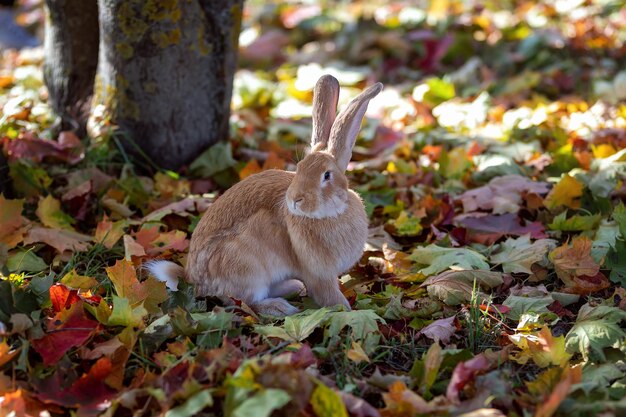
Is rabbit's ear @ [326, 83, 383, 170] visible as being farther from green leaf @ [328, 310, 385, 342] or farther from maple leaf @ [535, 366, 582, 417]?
maple leaf @ [535, 366, 582, 417]

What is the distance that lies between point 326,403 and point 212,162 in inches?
110

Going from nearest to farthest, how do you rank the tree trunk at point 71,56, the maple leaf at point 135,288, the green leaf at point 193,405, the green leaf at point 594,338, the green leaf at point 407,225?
the green leaf at point 193,405 < the green leaf at point 594,338 < the maple leaf at point 135,288 < the green leaf at point 407,225 < the tree trunk at point 71,56

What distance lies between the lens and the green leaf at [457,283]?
11.7 ft

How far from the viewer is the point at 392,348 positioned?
3.20 meters

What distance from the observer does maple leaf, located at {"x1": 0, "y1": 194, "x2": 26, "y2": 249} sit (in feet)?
13.1

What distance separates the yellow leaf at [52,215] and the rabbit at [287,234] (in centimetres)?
84

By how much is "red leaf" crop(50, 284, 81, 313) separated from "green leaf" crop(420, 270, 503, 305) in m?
1.54

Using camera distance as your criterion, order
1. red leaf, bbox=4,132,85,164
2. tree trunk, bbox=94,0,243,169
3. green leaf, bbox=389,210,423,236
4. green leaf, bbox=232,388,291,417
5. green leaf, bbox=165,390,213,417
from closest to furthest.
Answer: green leaf, bbox=232,388,291,417, green leaf, bbox=165,390,213,417, green leaf, bbox=389,210,423,236, red leaf, bbox=4,132,85,164, tree trunk, bbox=94,0,243,169

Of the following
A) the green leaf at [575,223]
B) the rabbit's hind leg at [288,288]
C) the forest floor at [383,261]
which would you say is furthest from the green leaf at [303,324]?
the green leaf at [575,223]

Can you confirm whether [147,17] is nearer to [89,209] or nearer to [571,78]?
[89,209]

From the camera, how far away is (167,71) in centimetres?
496

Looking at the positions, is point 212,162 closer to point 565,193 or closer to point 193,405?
point 565,193

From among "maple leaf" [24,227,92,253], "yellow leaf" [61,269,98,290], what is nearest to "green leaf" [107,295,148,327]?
"yellow leaf" [61,269,98,290]

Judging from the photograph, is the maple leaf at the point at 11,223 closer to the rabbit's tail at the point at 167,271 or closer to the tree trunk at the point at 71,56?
the rabbit's tail at the point at 167,271
